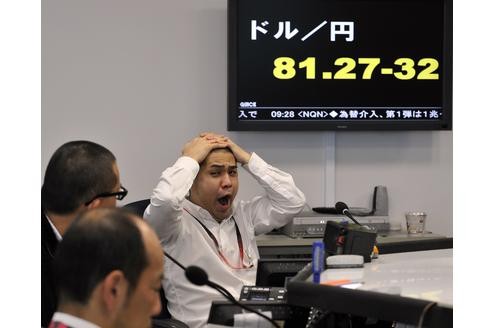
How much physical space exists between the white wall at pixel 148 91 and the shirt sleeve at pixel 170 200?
3.75 ft

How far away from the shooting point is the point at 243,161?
375 centimetres

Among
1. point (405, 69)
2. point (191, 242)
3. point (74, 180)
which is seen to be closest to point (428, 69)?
point (405, 69)

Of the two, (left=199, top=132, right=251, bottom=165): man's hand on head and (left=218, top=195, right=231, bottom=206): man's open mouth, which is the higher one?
(left=199, top=132, right=251, bottom=165): man's hand on head

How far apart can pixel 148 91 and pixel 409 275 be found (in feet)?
8.02

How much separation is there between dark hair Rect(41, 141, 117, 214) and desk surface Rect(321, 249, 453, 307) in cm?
75

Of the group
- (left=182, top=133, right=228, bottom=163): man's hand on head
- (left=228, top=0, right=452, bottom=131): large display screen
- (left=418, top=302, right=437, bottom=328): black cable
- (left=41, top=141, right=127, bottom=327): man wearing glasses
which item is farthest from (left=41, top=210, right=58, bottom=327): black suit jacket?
(left=228, top=0, right=452, bottom=131): large display screen

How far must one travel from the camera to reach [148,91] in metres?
4.58

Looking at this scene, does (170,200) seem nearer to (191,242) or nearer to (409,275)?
(191,242)

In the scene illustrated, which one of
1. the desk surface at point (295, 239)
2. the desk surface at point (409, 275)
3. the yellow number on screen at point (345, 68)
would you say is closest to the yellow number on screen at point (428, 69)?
the yellow number on screen at point (345, 68)

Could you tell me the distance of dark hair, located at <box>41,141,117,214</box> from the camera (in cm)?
247

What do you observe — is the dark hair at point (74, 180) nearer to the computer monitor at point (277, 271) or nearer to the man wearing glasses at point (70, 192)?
the man wearing glasses at point (70, 192)

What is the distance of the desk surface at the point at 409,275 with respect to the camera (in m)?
2.18

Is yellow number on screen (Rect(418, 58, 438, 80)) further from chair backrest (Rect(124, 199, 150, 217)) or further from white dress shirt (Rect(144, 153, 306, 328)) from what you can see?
chair backrest (Rect(124, 199, 150, 217))

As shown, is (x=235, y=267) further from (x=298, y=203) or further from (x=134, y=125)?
(x=134, y=125)
